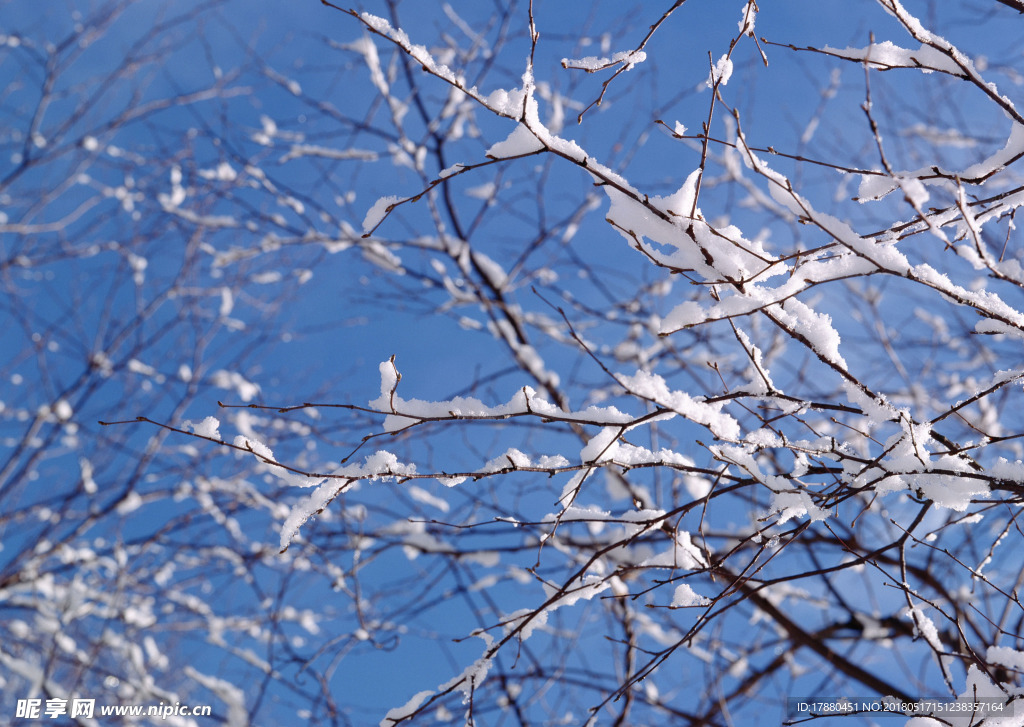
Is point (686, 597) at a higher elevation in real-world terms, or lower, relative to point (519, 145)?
lower

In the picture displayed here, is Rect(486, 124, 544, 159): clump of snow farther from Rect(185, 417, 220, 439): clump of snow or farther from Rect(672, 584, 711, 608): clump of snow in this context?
Rect(672, 584, 711, 608): clump of snow

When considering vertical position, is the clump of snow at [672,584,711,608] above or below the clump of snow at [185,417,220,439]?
below

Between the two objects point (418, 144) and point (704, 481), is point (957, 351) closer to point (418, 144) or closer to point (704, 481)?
point (704, 481)

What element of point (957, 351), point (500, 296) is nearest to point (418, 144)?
point (500, 296)

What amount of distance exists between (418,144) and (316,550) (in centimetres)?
236

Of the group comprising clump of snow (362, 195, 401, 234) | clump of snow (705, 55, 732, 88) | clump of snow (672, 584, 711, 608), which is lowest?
clump of snow (672, 584, 711, 608)

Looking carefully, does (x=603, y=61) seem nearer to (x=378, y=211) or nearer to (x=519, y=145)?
(x=519, y=145)

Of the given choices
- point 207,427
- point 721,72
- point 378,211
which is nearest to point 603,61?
point 721,72

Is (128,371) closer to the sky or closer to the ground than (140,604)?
closer to the sky

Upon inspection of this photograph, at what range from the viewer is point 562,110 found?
4.43 metres

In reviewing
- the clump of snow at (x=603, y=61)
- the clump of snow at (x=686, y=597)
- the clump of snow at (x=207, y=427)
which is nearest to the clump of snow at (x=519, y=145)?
the clump of snow at (x=603, y=61)

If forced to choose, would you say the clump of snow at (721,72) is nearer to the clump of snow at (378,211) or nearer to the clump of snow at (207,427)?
the clump of snow at (378,211)

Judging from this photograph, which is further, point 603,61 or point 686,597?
point 686,597

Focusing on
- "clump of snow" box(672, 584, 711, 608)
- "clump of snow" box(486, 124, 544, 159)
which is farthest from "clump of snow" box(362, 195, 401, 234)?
"clump of snow" box(672, 584, 711, 608)
